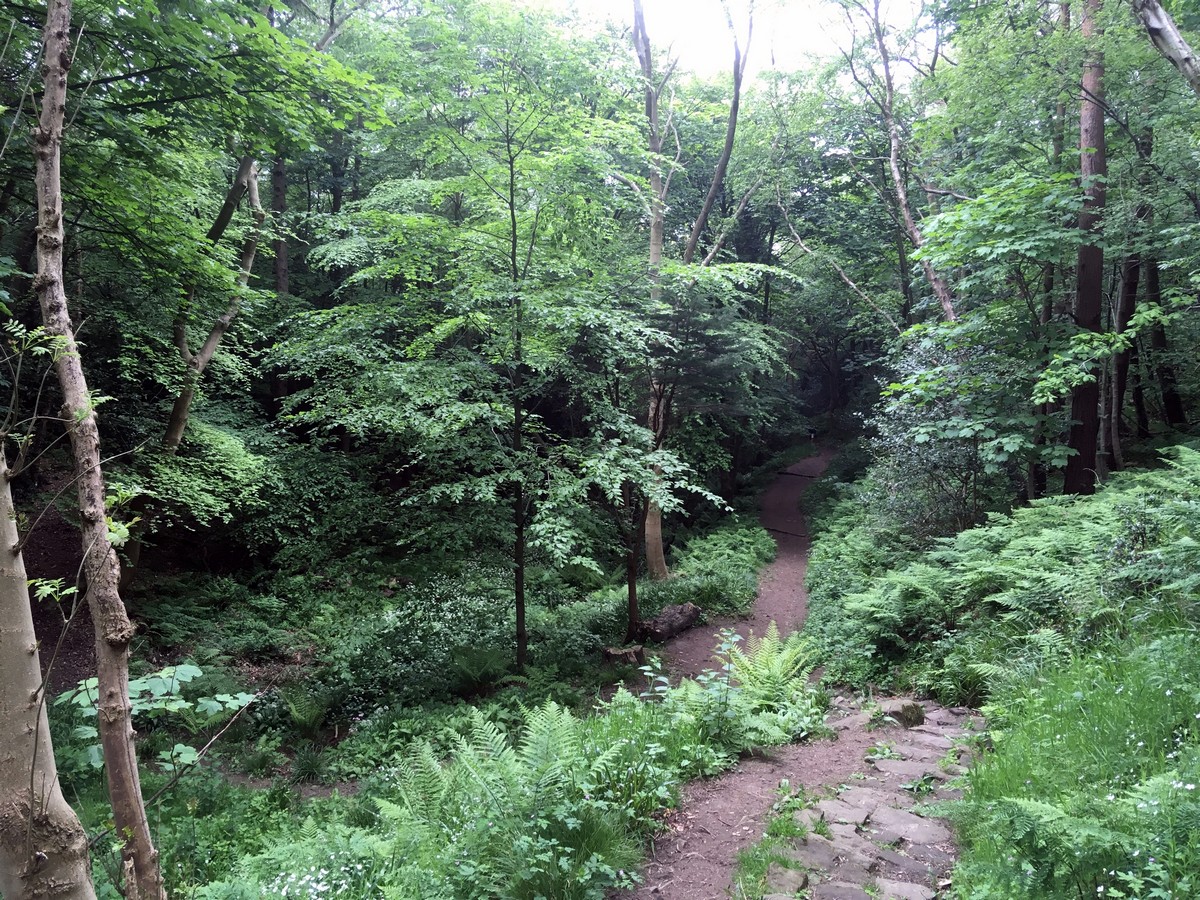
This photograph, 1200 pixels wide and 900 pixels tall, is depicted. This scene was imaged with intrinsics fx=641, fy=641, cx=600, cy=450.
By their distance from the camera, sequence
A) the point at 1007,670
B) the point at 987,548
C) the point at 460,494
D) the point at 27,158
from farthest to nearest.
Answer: the point at 987,548 < the point at 460,494 < the point at 27,158 < the point at 1007,670

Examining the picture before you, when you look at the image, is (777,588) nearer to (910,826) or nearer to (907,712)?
(907,712)

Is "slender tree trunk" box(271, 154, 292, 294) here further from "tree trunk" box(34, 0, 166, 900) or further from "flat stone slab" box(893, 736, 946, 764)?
"flat stone slab" box(893, 736, 946, 764)

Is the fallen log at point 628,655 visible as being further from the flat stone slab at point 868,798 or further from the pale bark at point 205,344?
the pale bark at point 205,344

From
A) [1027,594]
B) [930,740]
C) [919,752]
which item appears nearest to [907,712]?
[930,740]

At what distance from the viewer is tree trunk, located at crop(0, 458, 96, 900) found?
1.89 metres

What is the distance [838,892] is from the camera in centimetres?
308

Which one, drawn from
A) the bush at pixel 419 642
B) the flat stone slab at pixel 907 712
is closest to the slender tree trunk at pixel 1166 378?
the flat stone slab at pixel 907 712

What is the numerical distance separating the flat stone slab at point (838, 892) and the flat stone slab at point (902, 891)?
0.08 m

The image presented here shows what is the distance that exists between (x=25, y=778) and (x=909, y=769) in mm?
4761

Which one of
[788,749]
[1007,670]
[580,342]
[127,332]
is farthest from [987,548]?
[127,332]

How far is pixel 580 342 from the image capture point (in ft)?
28.3

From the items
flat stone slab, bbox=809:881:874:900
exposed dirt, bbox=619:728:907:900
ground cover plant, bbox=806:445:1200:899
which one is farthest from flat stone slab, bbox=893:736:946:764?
flat stone slab, bbox=809:881:874:900

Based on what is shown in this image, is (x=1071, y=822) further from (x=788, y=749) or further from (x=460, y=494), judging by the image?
(x=460, y=494)

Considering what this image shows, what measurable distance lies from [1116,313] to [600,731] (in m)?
13.6
